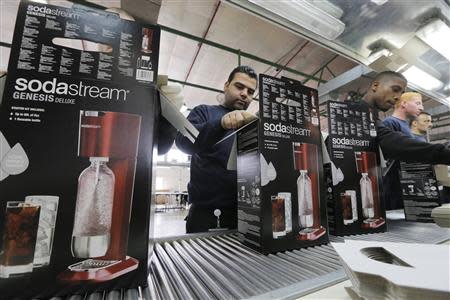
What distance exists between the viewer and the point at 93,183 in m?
0.37

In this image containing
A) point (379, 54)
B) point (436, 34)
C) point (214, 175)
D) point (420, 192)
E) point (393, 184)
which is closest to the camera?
point (420, 192)

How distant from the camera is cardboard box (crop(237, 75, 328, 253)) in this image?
22.6 inches

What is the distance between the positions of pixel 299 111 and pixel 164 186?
10.7 m

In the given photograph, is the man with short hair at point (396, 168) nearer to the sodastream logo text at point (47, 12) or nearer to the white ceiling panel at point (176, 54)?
the sodastream logo text at point (47, 12)

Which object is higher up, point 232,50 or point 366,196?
point 232,50

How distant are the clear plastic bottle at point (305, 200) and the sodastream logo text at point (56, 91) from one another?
1.66 ft

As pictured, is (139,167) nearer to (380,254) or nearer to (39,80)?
(39,80)

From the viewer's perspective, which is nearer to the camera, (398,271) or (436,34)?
(398,271)

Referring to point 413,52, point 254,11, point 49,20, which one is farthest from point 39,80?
point 413,52

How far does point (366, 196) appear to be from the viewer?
2.59ft

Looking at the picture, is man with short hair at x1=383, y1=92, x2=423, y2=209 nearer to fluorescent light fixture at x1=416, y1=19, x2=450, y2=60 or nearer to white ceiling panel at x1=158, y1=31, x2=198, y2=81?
fluorescent light fixture at x1=416, y1=19, x2=450, y2=60

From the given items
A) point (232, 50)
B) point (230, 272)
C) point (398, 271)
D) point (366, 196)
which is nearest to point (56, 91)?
point (230, 272)

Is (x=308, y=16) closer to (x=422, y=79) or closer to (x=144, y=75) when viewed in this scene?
(x=144, y=75)

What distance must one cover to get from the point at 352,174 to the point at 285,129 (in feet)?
1.14
